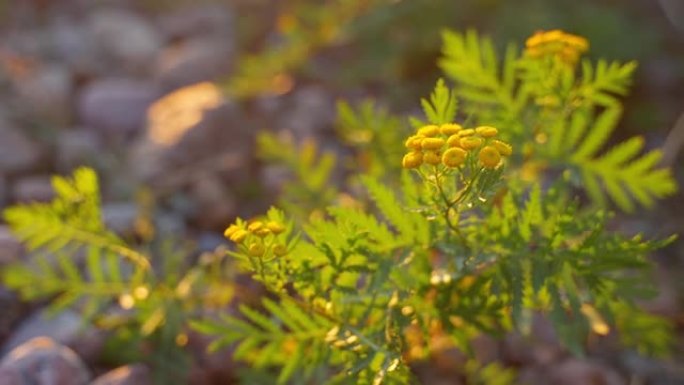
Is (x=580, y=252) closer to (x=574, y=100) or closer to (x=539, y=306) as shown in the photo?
(x=539, y=306)

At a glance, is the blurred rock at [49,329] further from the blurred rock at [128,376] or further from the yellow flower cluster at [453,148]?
the yellow flower cluster at [453,148]

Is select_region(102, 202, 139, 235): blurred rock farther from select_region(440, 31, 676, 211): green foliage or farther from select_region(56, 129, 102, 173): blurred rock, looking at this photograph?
select_region(440, 31, 676, 211): green foliage

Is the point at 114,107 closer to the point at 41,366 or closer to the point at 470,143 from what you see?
the point at 41,366

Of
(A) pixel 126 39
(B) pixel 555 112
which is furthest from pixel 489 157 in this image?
(A) pixel 126 39

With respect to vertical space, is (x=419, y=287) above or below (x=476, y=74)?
below

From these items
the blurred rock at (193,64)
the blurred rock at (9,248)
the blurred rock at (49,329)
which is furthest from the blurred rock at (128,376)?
the blurred rock at (193,64)

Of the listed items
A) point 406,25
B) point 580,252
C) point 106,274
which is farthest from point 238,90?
point 580,252
